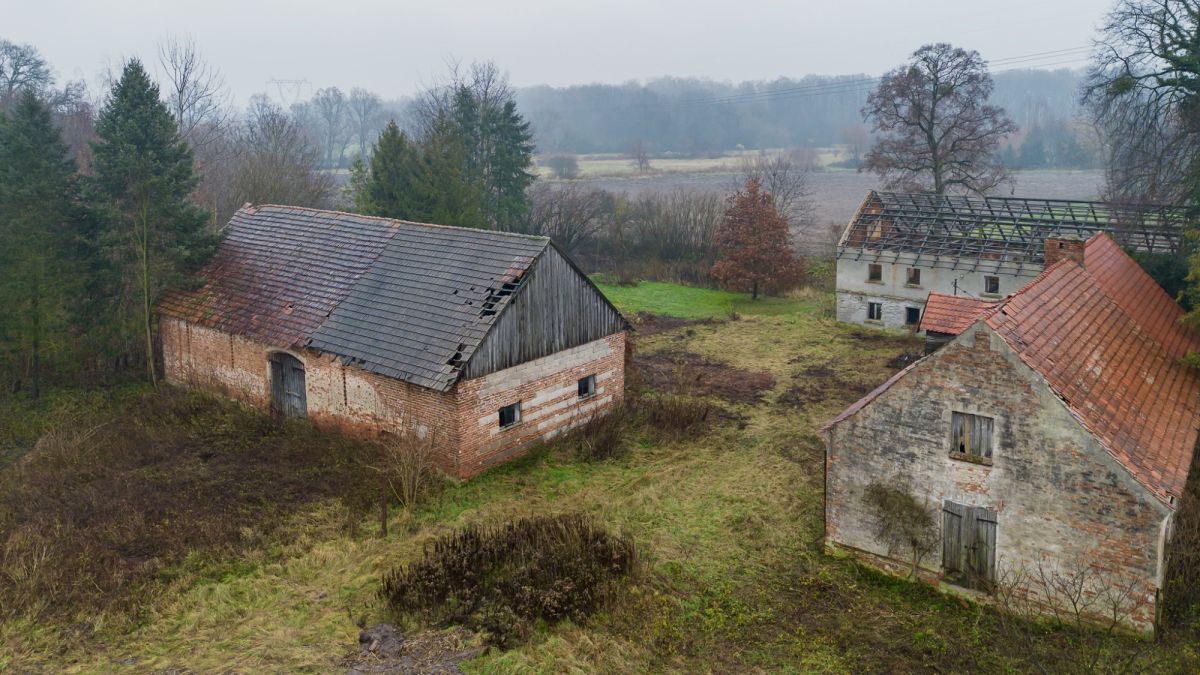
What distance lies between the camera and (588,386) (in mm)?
21312

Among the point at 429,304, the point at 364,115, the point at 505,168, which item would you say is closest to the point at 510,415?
the point at 429,304

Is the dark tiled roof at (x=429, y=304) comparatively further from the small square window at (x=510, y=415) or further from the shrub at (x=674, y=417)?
the shrub at (x=674, y=417)

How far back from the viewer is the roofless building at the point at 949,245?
→ 101ft

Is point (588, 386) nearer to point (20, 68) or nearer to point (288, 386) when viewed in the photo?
point (288, 386)

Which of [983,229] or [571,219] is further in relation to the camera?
[571,219]

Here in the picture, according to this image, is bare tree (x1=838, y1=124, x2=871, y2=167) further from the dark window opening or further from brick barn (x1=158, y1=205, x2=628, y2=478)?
brick barn (x1=158, y1=205, x2=628, y2=478)

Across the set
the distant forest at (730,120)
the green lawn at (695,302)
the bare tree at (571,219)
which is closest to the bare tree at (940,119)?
the green lawn at (695,302)

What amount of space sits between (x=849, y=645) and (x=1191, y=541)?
5.89 metres

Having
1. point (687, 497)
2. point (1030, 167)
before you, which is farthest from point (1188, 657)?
point (1030, 167)

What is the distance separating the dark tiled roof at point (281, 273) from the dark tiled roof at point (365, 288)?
4 cm

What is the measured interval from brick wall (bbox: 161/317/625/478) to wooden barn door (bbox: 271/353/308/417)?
0.75 feet

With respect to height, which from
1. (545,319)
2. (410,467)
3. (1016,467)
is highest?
(545,319)

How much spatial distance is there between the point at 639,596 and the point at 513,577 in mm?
1922

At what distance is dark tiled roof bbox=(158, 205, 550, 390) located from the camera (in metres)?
18.6
